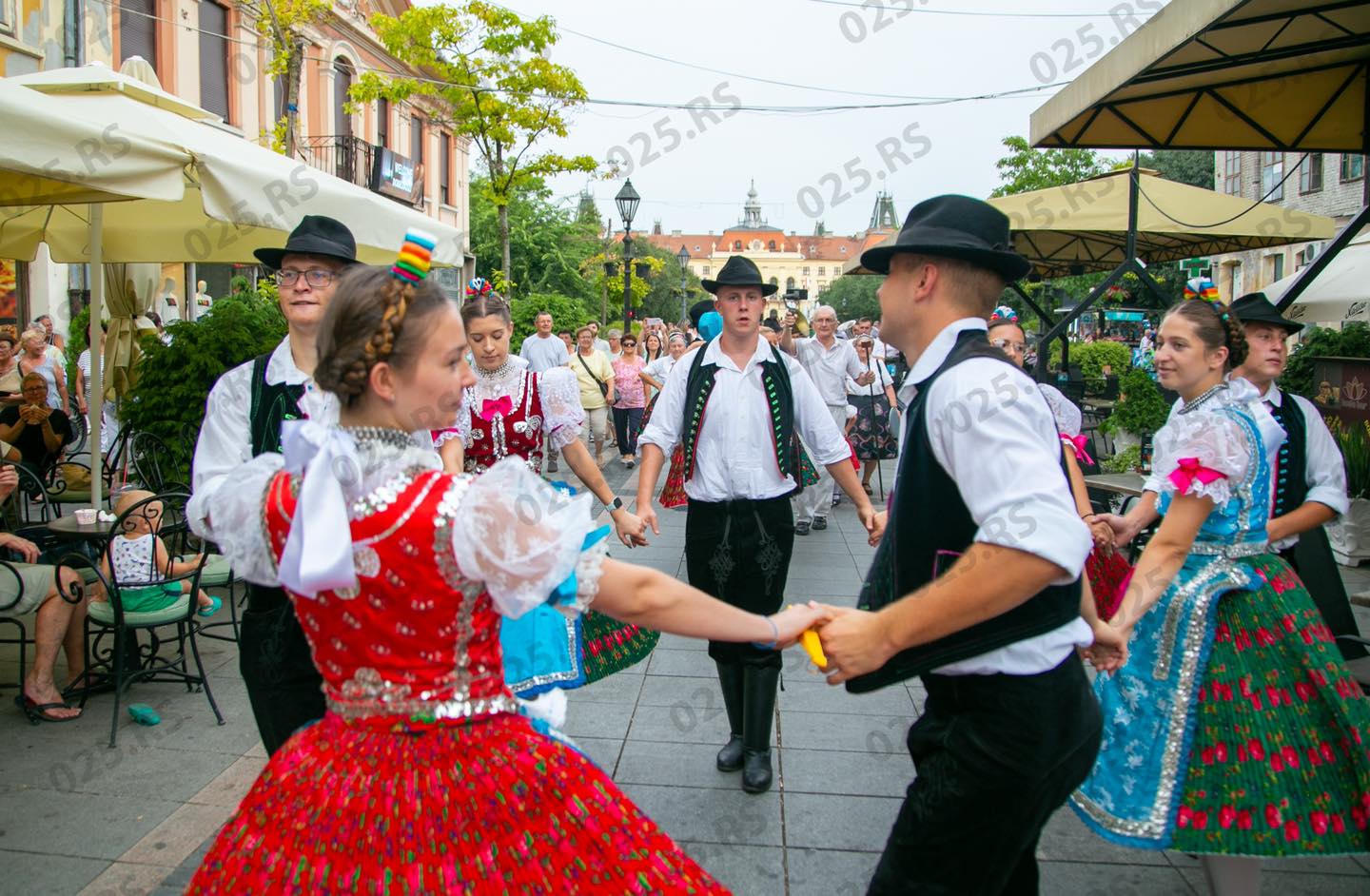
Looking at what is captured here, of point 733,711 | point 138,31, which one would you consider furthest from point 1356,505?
point 138,31

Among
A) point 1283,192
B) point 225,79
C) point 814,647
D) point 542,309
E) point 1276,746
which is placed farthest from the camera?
point 1283,192

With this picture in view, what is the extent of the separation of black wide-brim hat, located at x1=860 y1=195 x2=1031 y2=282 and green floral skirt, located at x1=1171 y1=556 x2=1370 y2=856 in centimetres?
146

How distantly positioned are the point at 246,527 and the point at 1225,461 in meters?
2.55

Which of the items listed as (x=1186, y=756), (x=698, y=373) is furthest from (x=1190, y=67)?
(x=1186, y=756)

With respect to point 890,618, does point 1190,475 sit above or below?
above

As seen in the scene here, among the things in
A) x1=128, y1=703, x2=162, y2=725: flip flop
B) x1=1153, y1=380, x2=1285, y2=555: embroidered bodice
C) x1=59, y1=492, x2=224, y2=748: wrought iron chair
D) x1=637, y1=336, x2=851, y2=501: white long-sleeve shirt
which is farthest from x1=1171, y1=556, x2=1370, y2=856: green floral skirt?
x1=128, y1=703, x2=162, y2=725: flip flop

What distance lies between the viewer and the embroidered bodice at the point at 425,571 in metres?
1.66

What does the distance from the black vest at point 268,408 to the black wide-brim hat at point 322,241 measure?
34cm

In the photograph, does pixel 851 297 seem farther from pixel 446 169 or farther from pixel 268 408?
pixel 268 408

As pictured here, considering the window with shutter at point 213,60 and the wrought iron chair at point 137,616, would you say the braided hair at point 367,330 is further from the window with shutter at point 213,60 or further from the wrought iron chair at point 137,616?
the window with shutter at point 213,60

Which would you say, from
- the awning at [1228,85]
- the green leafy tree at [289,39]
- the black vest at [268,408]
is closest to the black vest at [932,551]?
the black vest at [268,408]

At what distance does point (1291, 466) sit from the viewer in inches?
137

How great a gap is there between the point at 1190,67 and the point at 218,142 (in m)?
5.12

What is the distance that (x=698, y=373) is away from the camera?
4375 millimetres
